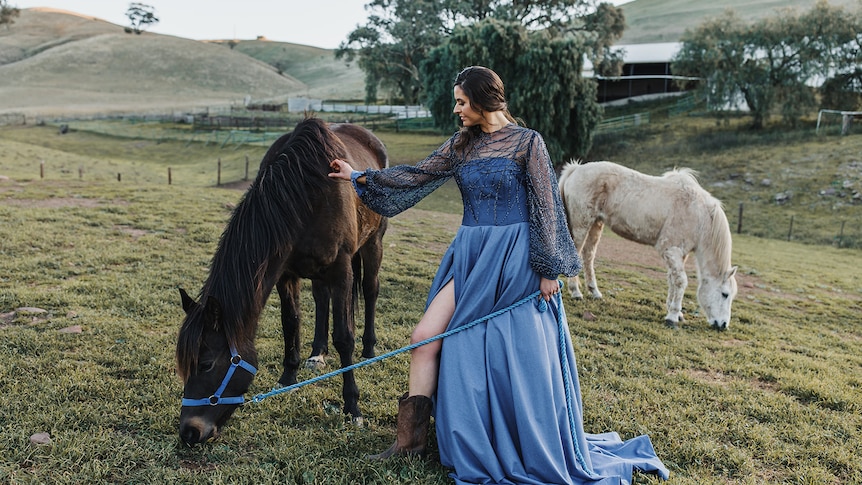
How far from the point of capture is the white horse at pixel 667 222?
7.39m

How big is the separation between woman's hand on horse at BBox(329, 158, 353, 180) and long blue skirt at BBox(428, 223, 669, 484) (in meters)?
0.91

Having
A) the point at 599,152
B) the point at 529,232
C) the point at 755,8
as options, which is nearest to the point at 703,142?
the point at 599,152

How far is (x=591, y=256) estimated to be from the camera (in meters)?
8.69

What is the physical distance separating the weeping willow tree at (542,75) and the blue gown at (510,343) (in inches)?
800

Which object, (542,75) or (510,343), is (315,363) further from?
(542,75)

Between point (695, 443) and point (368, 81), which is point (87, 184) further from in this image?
point (368, 81)

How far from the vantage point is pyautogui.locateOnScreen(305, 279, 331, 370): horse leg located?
13.9ft

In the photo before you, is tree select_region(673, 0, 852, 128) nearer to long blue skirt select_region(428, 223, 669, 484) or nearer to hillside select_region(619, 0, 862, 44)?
long blue skirt select_region(428, 223, 669, 484)

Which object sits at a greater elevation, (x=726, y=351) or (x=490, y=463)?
(x=490, y=463)

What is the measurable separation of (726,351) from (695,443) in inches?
112

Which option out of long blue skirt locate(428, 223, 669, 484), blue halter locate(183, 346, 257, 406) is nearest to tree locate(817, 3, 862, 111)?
long blue skirt locate(428, 223, 669, 484)

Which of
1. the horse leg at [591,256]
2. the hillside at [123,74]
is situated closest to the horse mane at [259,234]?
the horse leg at [591,256]

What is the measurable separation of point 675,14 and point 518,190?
333 feet

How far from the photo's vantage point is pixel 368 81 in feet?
144
